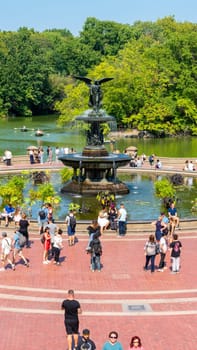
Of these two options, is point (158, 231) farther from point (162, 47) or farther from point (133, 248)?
point (162, 47)

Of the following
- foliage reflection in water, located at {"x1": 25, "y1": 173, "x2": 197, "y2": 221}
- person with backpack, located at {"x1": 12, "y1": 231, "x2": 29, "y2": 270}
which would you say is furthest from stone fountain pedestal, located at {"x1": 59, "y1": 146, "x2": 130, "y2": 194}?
person with backpack, located at {"x1": 12, "y1": 231, "x2": 29, "y2": 270}

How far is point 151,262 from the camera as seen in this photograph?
19531 mm

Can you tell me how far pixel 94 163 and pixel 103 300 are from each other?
17.2 m

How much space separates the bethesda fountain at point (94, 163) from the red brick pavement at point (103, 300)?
37.6ft

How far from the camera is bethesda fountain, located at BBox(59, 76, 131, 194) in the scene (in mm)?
33812

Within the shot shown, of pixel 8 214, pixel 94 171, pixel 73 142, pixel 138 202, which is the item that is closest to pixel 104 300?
pixel 8 214

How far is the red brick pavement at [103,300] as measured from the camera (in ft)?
47.0

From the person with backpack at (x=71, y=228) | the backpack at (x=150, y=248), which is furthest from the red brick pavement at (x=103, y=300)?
the backpack at (x=150, y=248)

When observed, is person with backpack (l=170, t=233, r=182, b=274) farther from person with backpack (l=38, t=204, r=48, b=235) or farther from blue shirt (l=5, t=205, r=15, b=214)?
blue shirt (l=5, t=205, r=15, b=214)

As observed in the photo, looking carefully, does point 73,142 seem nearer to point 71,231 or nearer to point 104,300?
point 71,231

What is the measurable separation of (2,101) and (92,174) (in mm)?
84296

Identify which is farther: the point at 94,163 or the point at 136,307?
the point at 94,163

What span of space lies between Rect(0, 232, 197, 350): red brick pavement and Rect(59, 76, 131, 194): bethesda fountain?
11452mm

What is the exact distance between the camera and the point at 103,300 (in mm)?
17000
